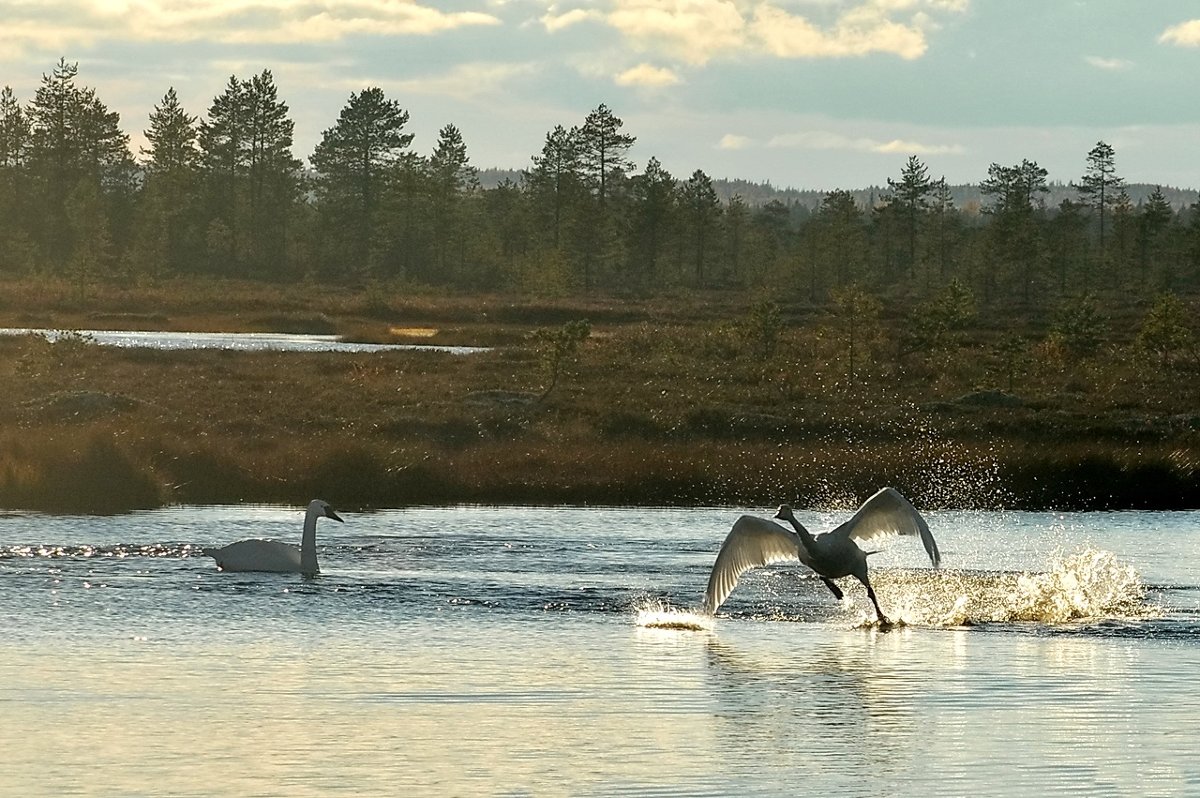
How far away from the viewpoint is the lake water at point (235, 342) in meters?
69.8

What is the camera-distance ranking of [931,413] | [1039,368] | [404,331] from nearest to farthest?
[931,413], [1039,368], [404,331]

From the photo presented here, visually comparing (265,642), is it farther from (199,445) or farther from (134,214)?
(134,214)

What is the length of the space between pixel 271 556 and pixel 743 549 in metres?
6.34

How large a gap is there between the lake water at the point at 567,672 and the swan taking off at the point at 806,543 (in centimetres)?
65

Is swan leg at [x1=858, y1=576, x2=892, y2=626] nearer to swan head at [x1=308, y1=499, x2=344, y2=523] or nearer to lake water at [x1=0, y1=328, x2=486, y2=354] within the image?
swan head at [x1=308, y1=499, x2=344, y2=523]

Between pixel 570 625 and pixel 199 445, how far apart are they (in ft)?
56.4

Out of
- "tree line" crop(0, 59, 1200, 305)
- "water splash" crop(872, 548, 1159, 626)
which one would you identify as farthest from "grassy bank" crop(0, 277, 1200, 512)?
"tree line" crop(0, 59, 1200, 305)

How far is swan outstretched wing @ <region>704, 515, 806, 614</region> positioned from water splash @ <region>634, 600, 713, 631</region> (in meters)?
0.28

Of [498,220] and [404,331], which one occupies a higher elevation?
[498,220]

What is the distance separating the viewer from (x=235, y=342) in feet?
252

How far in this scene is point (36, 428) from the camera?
36.8 metres

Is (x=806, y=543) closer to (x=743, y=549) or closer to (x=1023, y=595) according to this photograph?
(x=743, y=549)

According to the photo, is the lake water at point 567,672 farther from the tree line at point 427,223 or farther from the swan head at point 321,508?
the tree line at point 427,223

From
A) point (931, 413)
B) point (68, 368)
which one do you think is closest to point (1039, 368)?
point (931, 413)
